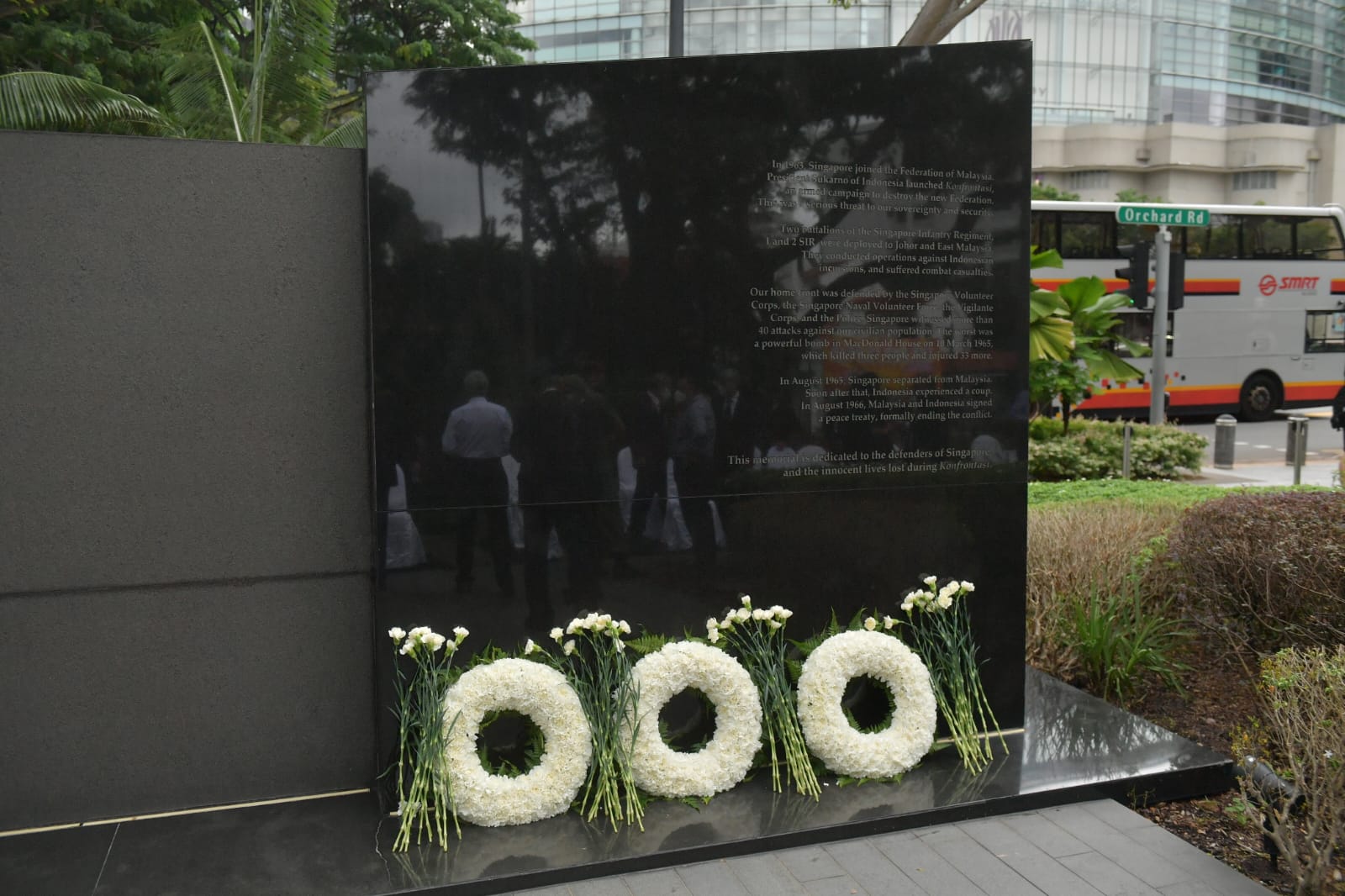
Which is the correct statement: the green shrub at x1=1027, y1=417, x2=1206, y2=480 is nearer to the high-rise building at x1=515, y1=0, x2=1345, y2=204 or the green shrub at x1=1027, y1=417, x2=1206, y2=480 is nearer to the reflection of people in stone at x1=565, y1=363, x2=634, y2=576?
the reflection of people in stone at x1=565, y1=363, x2=634, y2=576

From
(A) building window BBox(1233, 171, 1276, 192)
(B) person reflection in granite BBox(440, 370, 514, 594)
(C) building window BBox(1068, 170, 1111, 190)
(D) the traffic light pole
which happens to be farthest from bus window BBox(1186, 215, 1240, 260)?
(A) building window BBox(1233, 171, 1276, 192)

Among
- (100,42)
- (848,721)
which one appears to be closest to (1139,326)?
(100,42)

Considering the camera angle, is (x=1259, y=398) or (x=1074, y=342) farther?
(x=1259, y=398)

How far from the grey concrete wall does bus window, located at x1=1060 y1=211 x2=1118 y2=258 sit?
19.6m

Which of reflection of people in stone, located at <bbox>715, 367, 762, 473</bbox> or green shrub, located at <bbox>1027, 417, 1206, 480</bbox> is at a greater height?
reflection of people in stone, located at <bbox>715, 367, 762, 473</bbox>

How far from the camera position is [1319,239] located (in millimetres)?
23750

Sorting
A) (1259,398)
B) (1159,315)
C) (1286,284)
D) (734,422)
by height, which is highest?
(1286,284)

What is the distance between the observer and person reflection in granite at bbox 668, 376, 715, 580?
5.15 m

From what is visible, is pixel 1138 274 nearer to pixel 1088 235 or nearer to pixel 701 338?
pixel 1088 235

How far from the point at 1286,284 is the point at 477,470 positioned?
78.0ft

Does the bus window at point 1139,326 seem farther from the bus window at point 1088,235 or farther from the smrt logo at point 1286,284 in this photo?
the smrt logo at point 1286,284

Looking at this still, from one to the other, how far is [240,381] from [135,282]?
582 millimetres

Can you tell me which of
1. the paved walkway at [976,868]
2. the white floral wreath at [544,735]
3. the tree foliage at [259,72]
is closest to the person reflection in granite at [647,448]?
the white floral wreath at [544,735]

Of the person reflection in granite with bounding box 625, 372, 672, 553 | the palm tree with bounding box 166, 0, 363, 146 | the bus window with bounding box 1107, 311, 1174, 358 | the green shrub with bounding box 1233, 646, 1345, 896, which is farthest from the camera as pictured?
the bus window with bounding box 1107, 311, 1174, 358
